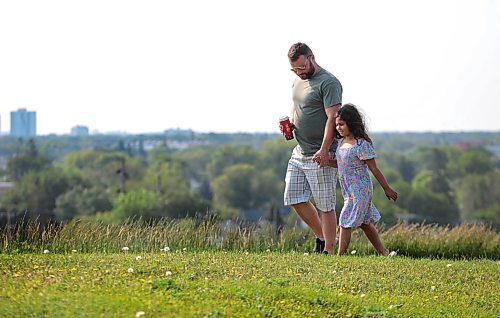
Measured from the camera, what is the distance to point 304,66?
34.8 feet

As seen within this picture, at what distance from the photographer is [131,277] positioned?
8.17 metres

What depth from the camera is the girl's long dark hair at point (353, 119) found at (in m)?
10.5

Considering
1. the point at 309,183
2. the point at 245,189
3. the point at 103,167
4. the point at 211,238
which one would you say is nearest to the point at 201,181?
the point at 245,189

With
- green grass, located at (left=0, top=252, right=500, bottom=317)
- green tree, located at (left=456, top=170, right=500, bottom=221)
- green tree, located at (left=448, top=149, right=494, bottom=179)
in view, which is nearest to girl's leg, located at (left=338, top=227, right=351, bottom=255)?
green grass, located at (left=0, top=252, right=500, bottom=317)

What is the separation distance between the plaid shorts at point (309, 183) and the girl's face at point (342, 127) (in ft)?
1.11

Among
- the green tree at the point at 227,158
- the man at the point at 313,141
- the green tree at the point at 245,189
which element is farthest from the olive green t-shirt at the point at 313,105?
the green tree at the point at 227,158

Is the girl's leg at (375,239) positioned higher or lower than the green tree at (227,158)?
higher

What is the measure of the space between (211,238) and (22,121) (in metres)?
95.0

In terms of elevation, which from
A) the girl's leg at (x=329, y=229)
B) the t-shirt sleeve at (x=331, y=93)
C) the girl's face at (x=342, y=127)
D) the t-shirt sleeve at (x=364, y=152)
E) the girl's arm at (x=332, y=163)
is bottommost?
the girl's leg at (x=329, y=229)

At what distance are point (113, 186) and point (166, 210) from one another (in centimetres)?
2501

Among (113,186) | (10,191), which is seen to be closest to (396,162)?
(113,186)

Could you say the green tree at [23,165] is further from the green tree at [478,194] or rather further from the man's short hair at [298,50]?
the man's short hair at [298,50]

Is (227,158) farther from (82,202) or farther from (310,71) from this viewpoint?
(310,71)

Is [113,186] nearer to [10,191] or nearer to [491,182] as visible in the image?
[10,191]
